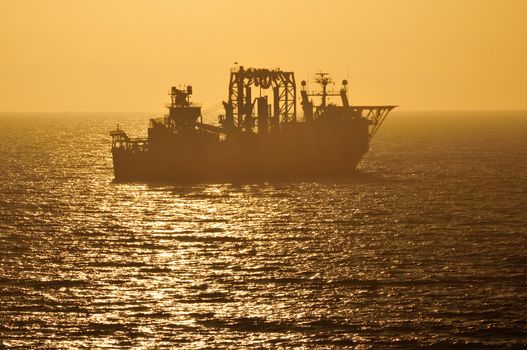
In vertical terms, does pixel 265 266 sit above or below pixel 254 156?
below

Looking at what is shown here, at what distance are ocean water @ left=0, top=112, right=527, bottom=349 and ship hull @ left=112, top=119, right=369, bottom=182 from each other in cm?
896

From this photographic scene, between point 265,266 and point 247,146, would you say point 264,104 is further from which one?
point 265,266

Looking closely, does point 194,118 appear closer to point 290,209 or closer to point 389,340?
point 290,209

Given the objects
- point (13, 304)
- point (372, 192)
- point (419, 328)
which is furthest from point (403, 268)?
point (372, 192)

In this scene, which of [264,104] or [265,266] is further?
[264,104]

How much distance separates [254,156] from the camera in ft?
431

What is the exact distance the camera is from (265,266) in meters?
69.2

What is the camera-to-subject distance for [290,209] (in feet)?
321

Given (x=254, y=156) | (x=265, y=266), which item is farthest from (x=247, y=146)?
(x=265, y=266)

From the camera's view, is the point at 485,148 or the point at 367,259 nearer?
the point at 367,259

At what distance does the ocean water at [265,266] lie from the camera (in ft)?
176

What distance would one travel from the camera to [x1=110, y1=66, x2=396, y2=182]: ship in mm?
128250

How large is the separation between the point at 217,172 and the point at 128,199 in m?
25.3

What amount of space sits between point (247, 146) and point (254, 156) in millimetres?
1762
